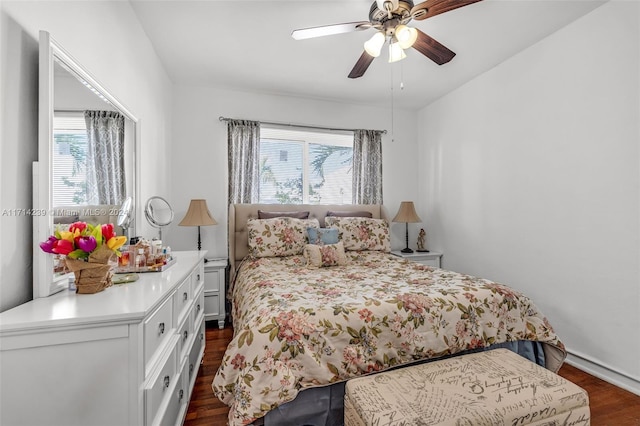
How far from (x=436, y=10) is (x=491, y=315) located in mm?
1853

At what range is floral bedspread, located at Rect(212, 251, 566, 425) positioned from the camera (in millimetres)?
1351

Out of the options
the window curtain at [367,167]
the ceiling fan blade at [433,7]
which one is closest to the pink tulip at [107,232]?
the ceiling fan blade at [433,7]

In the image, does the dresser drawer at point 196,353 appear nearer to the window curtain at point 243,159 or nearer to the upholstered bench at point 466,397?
the upholstered bench at point 466,397

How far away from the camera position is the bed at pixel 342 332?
136cm

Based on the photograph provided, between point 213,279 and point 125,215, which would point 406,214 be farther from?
point 125,215

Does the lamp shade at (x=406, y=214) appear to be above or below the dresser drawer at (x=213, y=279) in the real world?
above

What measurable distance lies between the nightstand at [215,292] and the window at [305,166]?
3.26 feet

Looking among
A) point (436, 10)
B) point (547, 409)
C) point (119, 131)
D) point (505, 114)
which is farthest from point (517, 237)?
point (119, 131)

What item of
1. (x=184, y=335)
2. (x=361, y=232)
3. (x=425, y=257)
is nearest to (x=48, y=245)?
(x=184, y=335)

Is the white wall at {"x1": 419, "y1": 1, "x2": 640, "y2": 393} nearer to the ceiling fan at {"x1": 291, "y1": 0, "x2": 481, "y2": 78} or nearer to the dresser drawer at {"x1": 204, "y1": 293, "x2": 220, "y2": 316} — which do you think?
the ceiling fan at {"x1": 291, "y1": 0, "x2": 481, "y2": 78}

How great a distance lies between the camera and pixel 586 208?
2.22m

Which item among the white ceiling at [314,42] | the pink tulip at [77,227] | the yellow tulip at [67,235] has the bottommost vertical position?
the yellow tulip at [67,235]

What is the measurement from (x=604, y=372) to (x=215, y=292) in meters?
3.30

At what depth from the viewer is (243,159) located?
345 centimetres
